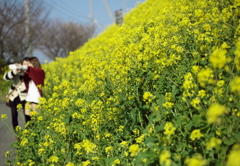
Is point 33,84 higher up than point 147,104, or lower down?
higher up

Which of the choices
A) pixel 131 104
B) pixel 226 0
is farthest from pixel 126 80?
pixel 226 0

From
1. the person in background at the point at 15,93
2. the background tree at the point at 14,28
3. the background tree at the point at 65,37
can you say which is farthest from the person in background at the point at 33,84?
the background tree at the point at 65,37

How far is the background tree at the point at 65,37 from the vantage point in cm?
4116

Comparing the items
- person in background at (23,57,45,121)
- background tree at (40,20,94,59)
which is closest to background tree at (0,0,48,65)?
person in background at (23,57,45,121)

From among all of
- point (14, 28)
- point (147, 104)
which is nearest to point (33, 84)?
point (147, 104)

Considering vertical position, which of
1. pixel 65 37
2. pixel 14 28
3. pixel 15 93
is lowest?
pixel 15 93

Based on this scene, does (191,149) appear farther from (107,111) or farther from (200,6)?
(200,6)

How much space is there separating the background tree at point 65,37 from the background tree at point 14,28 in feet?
71.3

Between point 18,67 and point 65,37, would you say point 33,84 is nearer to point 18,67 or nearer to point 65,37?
point 18,67

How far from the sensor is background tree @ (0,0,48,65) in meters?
15.1

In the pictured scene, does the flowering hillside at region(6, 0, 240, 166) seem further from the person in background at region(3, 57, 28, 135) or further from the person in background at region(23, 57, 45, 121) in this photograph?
the person in background at region(3, 57, 28, 135)

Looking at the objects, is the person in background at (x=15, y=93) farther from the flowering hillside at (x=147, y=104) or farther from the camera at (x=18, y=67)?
the flowering hillside at (x=147, y=104)

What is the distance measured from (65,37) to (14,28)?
2436 cm

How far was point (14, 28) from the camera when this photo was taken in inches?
680
